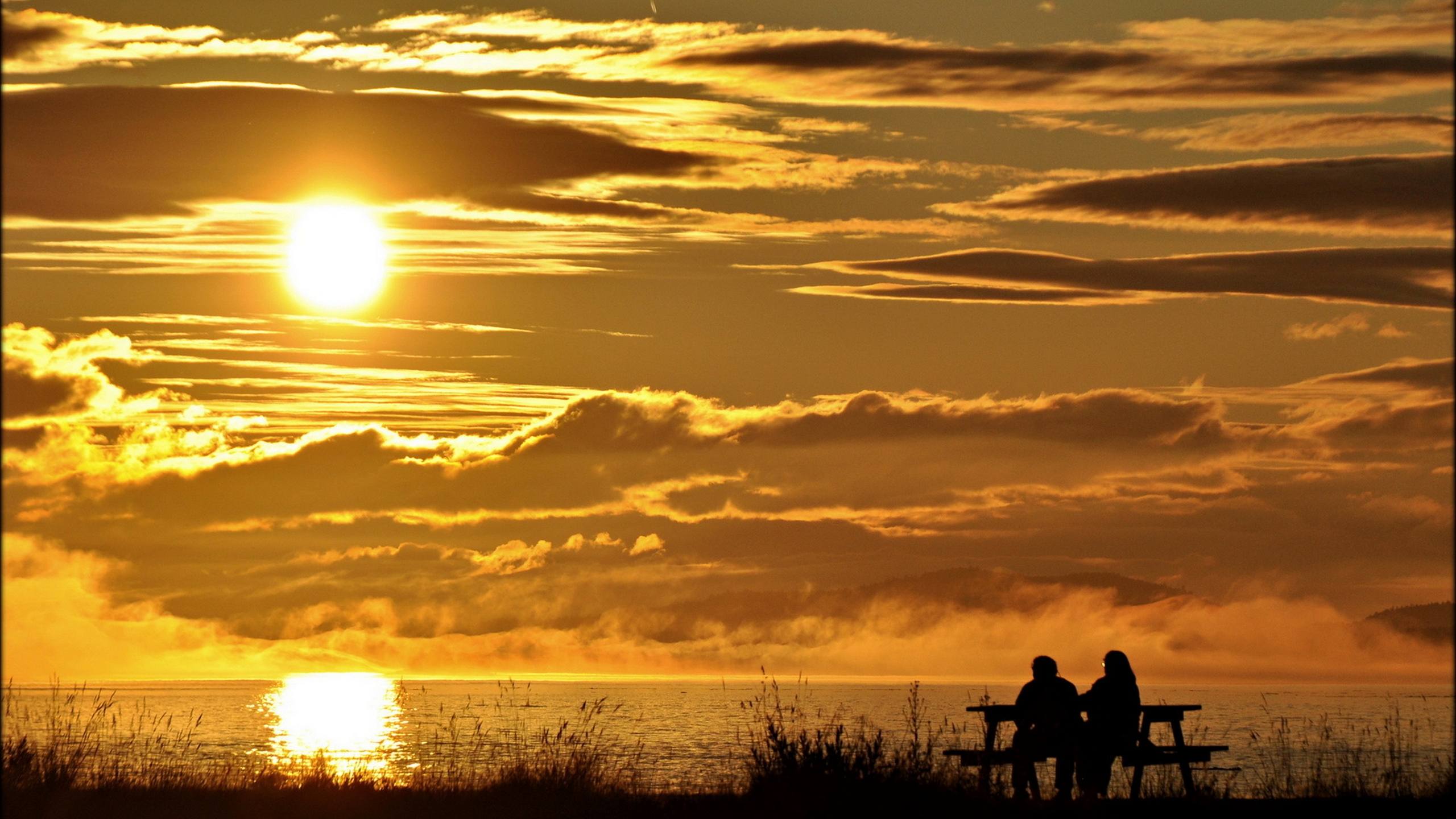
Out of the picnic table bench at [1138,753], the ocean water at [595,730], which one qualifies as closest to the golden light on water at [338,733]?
the ocean water at [595,730]

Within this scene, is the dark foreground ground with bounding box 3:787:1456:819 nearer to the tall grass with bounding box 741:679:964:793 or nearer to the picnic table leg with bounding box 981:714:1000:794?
the tall grass with bounding box 741:679:964:793

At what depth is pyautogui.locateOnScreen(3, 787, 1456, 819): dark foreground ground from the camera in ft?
48.9

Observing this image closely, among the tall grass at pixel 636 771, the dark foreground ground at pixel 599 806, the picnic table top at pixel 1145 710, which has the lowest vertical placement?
the dark foreground ground at pixel 599 806

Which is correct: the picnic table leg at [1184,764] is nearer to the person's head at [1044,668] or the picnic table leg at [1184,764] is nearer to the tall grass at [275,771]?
the person's head at [1044,668]

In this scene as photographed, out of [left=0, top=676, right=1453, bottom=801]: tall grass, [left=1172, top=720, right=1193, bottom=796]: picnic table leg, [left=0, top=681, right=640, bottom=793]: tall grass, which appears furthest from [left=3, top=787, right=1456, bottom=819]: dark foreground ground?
[left=1172, top=720, right=1193, bottom=796]: picnic table leg

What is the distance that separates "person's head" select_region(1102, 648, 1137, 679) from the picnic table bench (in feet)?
1.37

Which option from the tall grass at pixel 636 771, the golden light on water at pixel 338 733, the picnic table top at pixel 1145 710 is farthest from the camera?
the golden light on water at pixel 338 733

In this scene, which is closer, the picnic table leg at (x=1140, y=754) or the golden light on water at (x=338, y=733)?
the picnic table leg at (x=1140, y=754)

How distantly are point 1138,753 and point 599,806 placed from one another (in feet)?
18.4

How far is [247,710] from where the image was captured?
11519 centimetres

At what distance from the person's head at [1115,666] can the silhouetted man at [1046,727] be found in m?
0.60

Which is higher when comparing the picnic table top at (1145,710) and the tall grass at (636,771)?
the picnic table top at (1145,710)

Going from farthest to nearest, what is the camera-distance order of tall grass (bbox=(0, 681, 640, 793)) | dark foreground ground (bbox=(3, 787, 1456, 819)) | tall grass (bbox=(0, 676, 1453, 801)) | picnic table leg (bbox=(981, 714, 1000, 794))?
tall grass (bbox=(0, 681, 640, 793)), picnic table leg (bbox=(981, 714, 1000, 794)), tall grass (bbox=(0, 676, 1453, 801)), dark foreground ground (bbox=(3, 787, 1456, 819))

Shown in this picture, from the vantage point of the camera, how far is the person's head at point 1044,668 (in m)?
16.6
